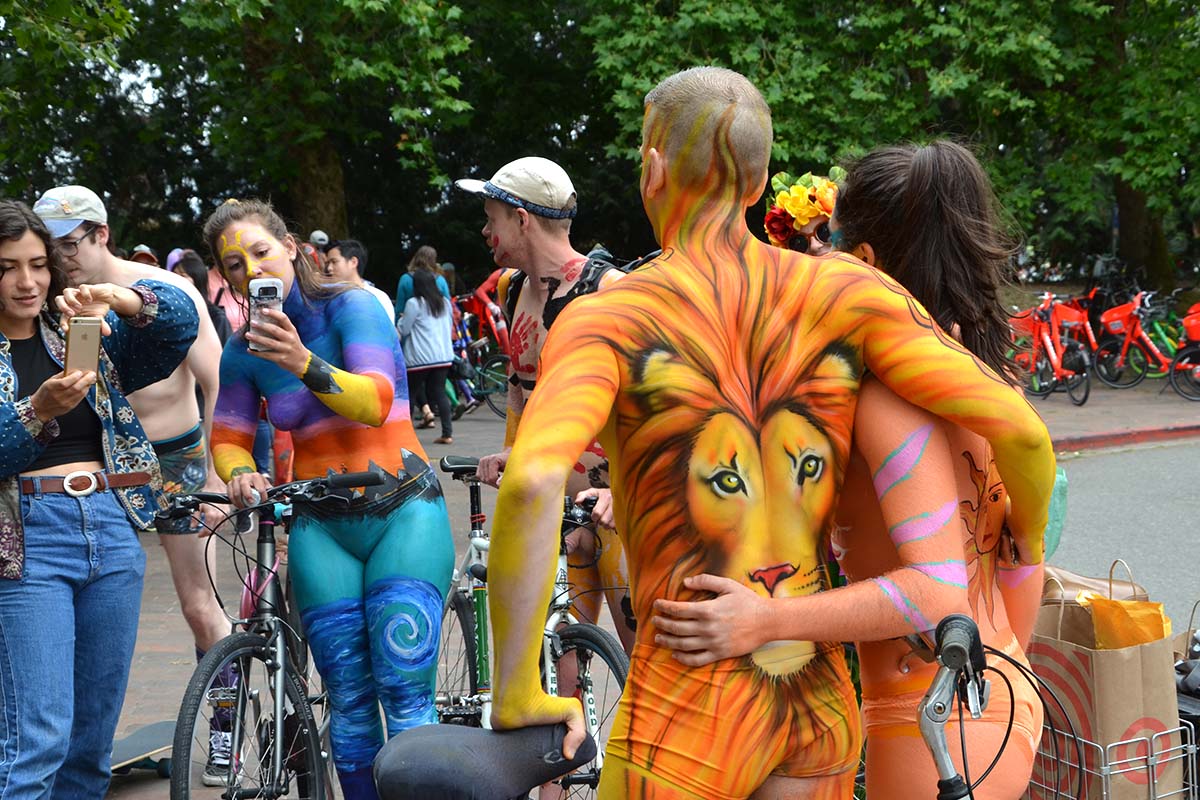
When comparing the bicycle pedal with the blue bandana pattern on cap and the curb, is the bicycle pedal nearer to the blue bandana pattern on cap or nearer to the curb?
the blue bandana pattern on cap

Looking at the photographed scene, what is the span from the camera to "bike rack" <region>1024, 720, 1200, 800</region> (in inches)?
109

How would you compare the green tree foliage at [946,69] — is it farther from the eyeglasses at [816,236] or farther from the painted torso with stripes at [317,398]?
the painted torso with stripes at [317,398]

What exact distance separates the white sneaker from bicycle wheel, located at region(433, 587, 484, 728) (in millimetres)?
649

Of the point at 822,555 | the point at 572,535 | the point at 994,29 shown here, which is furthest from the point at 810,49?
the point at 822,555

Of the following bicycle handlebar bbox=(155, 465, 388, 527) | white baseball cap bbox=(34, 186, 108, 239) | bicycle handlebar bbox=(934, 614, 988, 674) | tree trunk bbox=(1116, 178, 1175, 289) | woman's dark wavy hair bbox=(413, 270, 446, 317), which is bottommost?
bicycle handlebar bbox=(934, 614, 988, 674)

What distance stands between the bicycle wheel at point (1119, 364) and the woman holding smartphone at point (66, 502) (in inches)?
595

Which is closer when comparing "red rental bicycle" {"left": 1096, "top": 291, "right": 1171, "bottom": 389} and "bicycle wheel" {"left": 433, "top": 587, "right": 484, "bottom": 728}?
"bicycle wheel" {"left": 433, "top": 587, "right": 484, "bottom": 728}

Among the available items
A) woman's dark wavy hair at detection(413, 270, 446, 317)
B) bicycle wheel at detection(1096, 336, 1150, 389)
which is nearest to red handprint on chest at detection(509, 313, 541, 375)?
woman's dark wavy hair at detection(413, 270, 446, 317)

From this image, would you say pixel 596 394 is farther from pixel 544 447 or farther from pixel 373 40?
pixel 373 40

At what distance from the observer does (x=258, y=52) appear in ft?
57.1

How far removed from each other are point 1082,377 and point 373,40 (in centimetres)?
960

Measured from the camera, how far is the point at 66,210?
15.1 ft

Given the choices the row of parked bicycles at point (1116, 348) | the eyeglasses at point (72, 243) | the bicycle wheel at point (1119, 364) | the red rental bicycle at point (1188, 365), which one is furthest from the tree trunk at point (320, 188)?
the eyeglasses at point (72, 243)

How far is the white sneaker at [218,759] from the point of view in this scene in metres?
3.79
